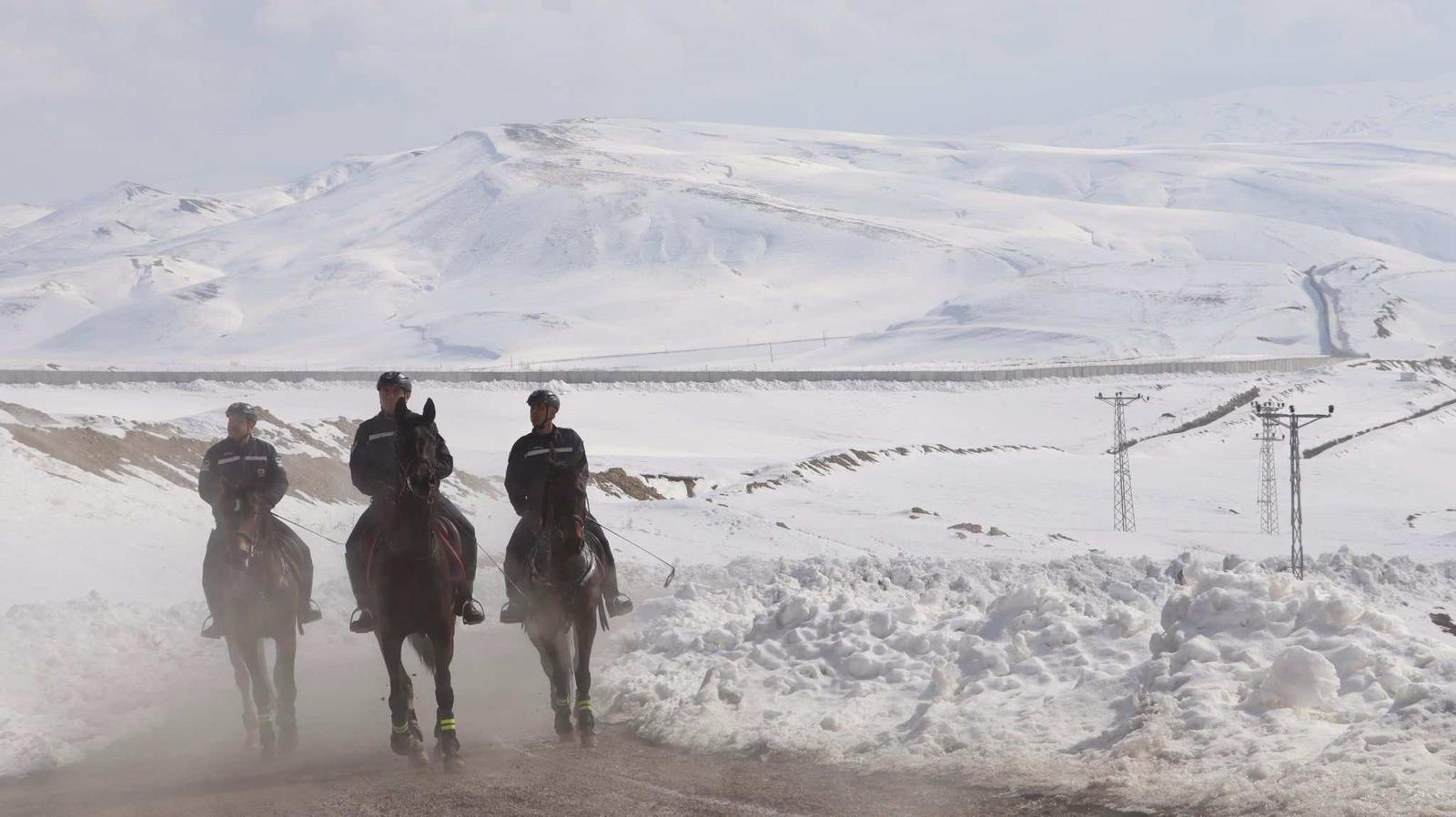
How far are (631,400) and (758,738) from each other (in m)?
81.6

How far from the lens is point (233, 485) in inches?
528

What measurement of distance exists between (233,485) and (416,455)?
2327mm

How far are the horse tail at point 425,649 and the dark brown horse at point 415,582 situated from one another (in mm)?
33

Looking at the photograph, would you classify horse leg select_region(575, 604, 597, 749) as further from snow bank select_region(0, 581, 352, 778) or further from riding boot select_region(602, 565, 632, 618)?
snow bank select_region(0, 581, 352, 778)

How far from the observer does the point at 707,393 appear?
100 meters

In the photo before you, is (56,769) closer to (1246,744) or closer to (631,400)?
(1246,744)

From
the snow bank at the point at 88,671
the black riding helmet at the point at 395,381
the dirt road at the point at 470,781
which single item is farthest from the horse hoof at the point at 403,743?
the snow bank at the point at 88,671

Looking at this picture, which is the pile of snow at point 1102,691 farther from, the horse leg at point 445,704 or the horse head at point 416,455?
the horse head at point 416,455

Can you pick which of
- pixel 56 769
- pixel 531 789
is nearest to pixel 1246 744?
pixel 531 789

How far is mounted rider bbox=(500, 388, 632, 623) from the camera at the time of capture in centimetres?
1350

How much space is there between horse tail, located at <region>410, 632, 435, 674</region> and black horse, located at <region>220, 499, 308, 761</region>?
1665 millimetres

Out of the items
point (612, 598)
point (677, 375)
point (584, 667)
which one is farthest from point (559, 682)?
point (677, 375)

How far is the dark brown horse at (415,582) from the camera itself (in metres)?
12.1

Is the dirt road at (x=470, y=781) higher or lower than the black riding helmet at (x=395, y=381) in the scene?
lower
